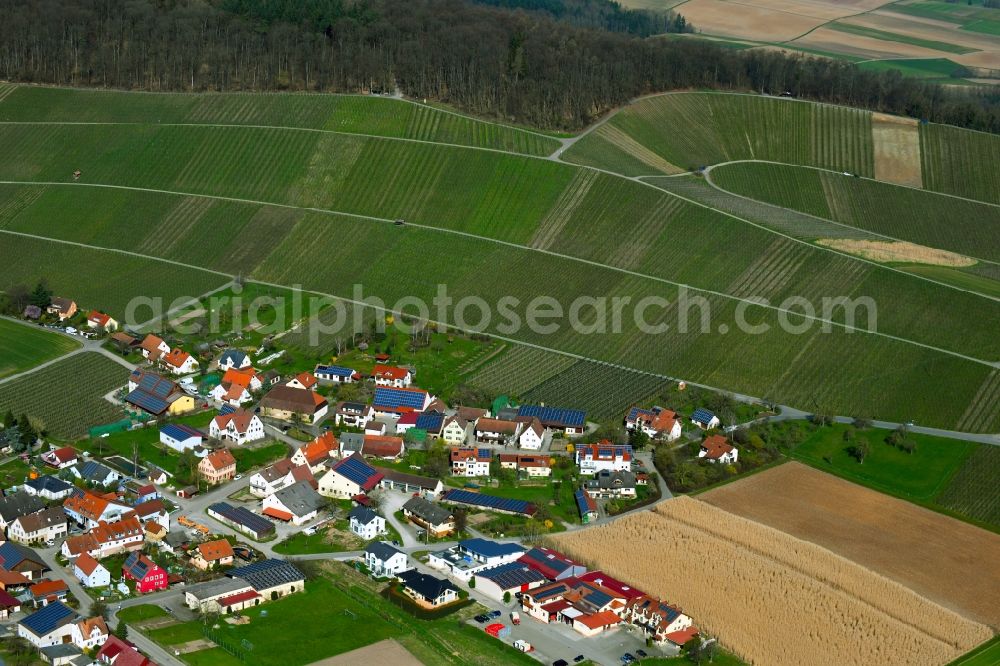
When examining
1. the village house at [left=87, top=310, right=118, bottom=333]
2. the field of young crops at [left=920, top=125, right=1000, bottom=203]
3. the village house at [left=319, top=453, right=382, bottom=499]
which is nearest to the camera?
the village house at [left=319, top=453, right=382, bottom=499]

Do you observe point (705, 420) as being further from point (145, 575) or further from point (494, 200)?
point (494, 200)

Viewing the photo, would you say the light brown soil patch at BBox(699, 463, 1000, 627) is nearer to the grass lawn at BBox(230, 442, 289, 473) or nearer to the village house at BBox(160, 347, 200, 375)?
the grass lawn at BBox(230, 442, 289, 473)

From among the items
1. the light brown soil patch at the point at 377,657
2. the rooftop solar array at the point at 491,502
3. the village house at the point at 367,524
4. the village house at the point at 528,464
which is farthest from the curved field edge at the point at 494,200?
the light brown soil patch at the point at 377,657

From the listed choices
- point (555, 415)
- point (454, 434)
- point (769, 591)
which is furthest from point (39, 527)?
point (769, 591)

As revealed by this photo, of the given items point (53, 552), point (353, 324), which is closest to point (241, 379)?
point (353, 324)

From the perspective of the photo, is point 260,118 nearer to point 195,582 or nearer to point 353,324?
point 353,324

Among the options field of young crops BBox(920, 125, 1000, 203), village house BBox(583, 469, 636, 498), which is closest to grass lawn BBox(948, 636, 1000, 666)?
village house BBox(583, 469, 636, 498)
